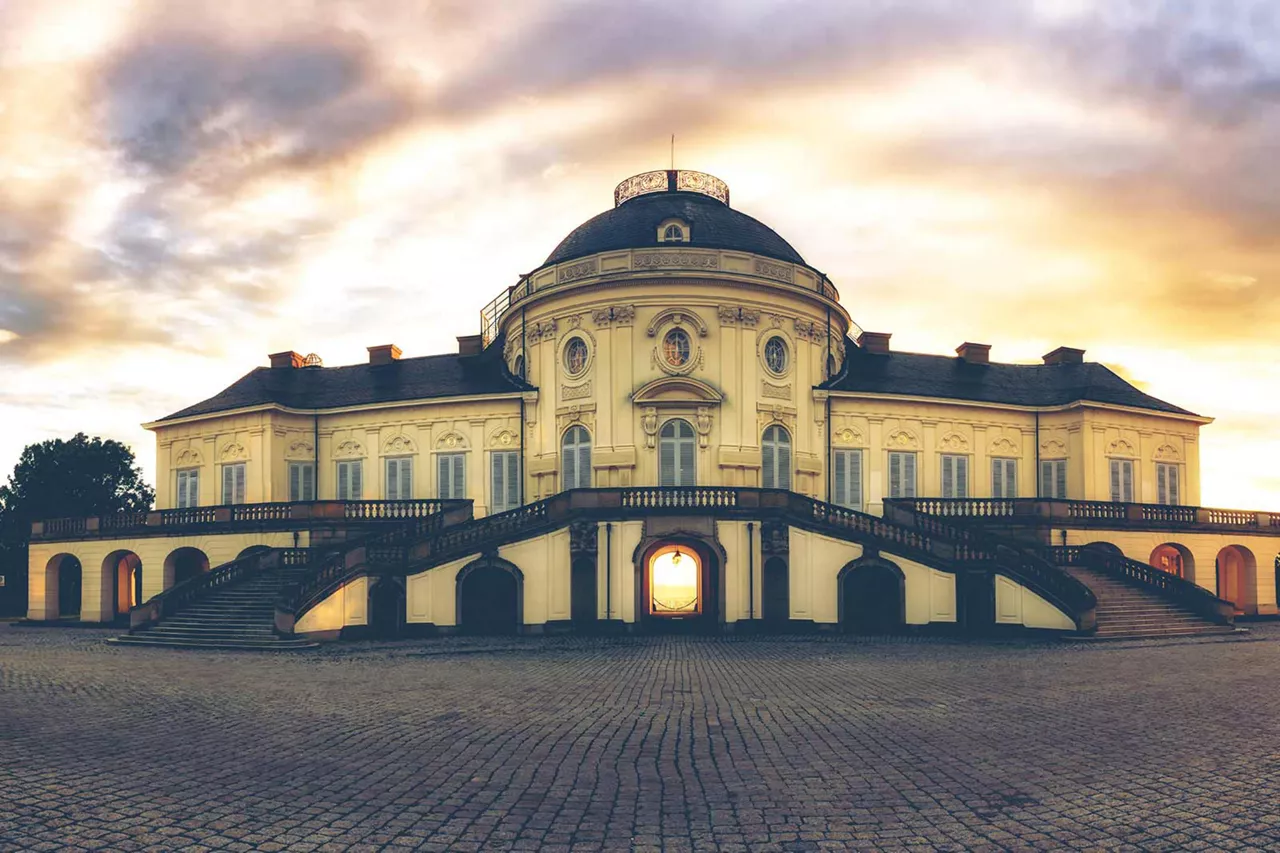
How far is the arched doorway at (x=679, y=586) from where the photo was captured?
30188 millimetres

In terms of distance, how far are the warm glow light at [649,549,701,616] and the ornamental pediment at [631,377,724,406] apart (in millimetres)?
5685

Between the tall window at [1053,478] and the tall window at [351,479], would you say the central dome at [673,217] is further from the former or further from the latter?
the tall window at [1053,478]

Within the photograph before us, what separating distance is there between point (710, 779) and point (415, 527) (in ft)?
77.3

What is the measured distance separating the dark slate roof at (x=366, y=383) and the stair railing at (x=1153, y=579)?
72.9 ft

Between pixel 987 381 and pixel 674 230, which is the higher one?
pixel 674 230

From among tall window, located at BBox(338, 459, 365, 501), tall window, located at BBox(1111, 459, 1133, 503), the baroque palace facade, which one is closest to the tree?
the baroque palace facade

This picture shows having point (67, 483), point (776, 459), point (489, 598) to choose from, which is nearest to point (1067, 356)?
point (776, 459)

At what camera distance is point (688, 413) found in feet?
112

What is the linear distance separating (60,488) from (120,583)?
25.3m

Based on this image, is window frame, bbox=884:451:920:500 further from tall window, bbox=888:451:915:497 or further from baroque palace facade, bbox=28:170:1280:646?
baroque palace facade, bbox=28:170:1280:646

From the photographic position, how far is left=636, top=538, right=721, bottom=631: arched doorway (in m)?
30.2

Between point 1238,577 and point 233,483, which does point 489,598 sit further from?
point 1238,577

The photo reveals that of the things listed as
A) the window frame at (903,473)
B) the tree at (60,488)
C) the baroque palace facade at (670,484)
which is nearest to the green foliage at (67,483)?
the tree at (60,488)

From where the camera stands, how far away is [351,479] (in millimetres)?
41906
